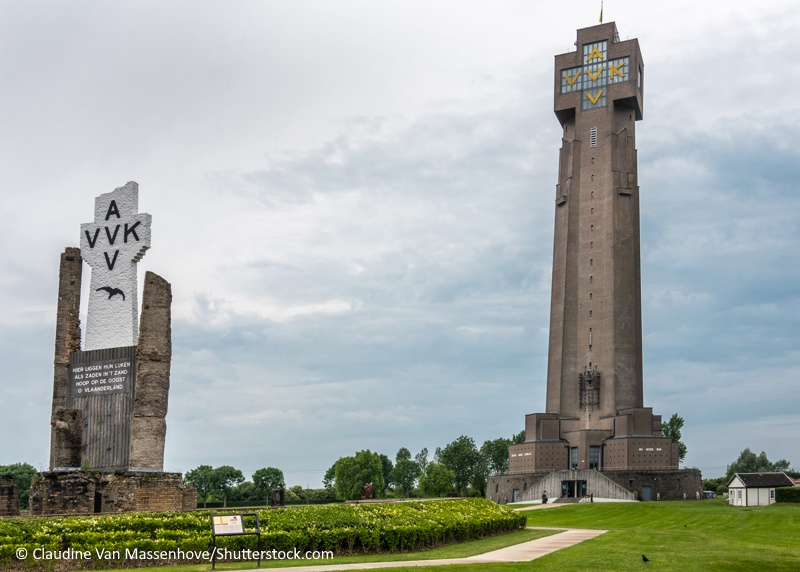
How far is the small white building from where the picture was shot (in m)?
64.4

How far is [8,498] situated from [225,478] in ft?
310

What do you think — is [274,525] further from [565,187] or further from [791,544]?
[565,187]

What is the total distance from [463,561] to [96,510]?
17041mm

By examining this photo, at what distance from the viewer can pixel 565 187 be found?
100688 millimetres

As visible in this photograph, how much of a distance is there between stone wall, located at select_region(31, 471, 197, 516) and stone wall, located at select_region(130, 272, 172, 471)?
32.0 inches

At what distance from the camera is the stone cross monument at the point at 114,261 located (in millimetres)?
37188

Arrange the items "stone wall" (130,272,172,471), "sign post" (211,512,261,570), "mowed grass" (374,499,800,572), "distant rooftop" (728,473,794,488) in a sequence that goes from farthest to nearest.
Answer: "distant rooftop" (728,473,794,488), "stone wall" (130,272,172,471), "mowed grass" (374,499,800,572), "sign post" (211,512,261,570)

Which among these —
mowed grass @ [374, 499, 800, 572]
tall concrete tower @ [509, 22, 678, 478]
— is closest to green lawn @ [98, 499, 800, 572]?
mowed grass @ [374, 499, 800, 572]

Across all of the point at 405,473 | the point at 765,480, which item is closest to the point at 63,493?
the point at 765,480

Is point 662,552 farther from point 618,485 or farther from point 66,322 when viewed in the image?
point 618,485

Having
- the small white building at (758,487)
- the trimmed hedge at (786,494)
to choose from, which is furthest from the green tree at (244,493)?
the trimmed hedge at (786,494)

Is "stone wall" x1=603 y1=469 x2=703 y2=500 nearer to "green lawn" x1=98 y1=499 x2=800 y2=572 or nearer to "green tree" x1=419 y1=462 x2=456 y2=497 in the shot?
"green tree" x1=419 y1=462 x2=456 y2=497

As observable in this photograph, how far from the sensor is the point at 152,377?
35594mm

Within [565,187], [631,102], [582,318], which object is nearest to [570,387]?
[582,318]
